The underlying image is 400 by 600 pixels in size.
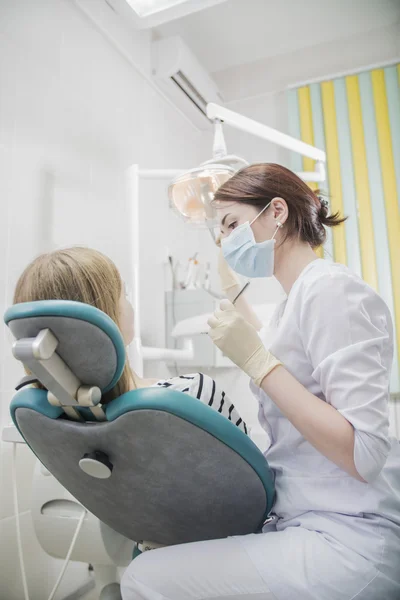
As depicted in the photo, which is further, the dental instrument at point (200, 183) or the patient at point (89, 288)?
the dental instrument at point (200, 183)

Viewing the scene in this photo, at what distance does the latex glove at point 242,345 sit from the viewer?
34.0 inches

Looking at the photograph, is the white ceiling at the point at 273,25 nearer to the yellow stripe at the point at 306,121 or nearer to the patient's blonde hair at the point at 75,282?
the yellow stripe at the point at 306,121

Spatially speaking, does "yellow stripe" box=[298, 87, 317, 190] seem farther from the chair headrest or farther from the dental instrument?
the chair headrest

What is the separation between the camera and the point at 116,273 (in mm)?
950

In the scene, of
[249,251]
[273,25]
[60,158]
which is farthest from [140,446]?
[273,25]

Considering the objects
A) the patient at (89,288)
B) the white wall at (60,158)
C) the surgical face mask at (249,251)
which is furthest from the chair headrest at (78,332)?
the white wall at (60,158)

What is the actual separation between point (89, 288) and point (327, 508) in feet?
2.08

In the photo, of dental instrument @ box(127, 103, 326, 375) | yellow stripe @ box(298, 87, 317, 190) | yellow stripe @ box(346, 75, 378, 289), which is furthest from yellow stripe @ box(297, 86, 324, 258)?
dental instrument @ box(127, 103, 326, 375)

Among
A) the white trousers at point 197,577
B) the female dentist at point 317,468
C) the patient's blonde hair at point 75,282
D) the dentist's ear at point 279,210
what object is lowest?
the white trousers at point 197,577

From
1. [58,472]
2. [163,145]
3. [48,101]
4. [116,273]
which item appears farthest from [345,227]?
[58,472]

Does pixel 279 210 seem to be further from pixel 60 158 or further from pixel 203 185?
pixel 60 158

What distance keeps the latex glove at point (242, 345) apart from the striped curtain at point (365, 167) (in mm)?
1638

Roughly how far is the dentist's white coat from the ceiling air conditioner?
86.1 inches

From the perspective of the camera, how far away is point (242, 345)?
91 centimetres
